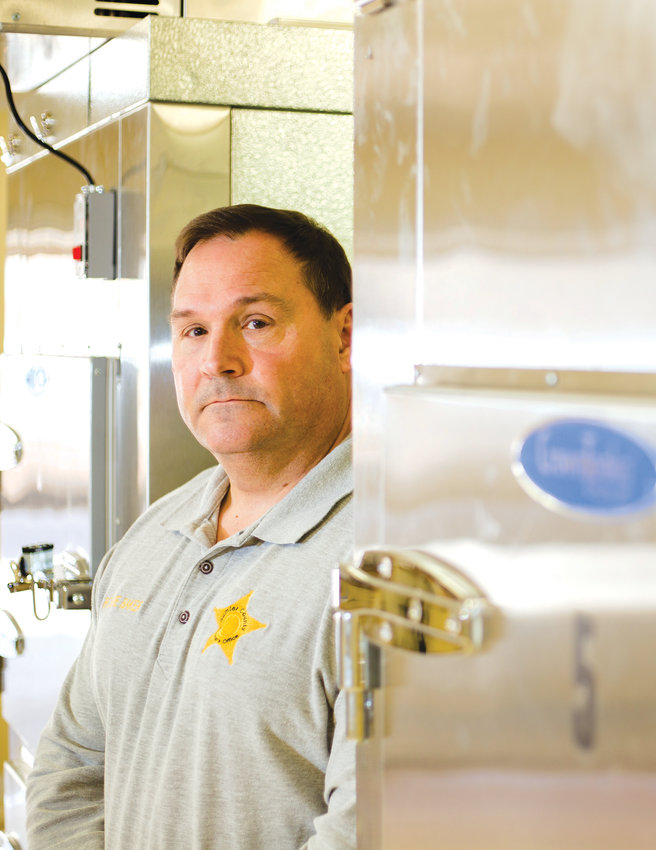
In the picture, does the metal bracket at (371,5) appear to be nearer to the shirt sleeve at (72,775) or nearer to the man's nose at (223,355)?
the man's nose at (223,355)

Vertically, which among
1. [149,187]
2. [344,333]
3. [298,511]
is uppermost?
[149,187]

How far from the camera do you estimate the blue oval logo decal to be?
58cm

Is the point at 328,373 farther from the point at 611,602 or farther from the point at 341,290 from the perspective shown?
the point at 611,602

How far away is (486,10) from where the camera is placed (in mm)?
732

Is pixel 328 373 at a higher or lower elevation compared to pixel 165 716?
higher

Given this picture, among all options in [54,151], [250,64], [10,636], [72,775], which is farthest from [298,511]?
[10,636]

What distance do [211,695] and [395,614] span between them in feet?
2.26

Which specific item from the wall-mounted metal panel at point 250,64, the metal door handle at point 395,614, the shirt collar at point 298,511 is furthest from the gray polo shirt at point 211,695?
the wall-mounted metal panel at point 250,64

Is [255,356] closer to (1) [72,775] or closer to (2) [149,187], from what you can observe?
(2) [149,187]

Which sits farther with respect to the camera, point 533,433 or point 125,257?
point 125,257

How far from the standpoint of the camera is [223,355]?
1.64 m

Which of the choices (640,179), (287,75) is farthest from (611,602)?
(287,75)

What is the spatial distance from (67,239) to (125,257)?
11.8 inches

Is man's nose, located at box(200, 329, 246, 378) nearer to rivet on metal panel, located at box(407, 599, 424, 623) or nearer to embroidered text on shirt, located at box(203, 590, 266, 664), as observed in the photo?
embroidered text on shirt, located at box(203, 590, 266, 664)
